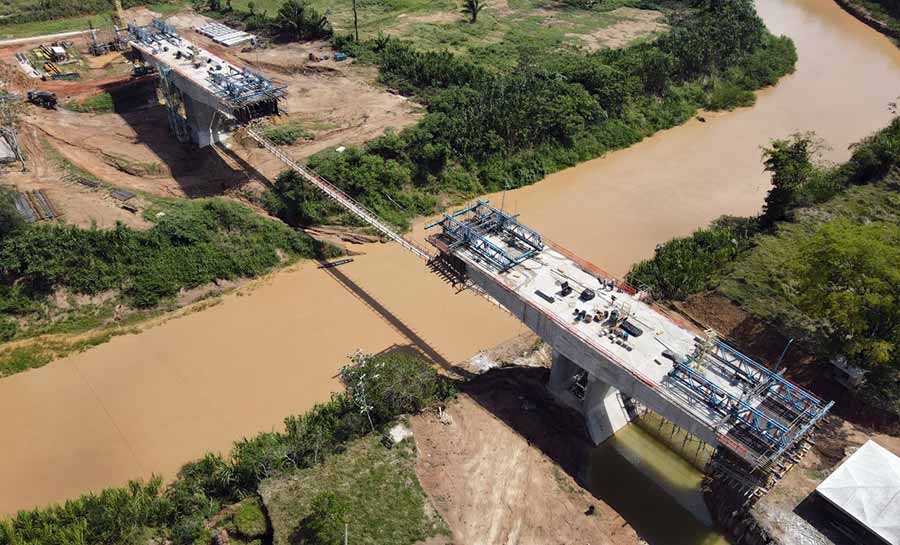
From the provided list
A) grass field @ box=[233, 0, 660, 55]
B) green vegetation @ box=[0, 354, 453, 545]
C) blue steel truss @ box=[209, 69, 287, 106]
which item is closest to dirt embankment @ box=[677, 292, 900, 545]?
green vegetation @ box=[0, 354, 453, 545]

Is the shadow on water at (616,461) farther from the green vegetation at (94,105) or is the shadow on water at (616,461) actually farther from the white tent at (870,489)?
the green vegetation at (94,105)

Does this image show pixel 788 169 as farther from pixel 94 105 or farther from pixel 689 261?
pixel 94 105

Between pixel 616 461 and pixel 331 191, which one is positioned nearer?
pixel 616 461

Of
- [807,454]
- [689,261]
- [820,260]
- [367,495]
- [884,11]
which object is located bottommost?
[807,454]

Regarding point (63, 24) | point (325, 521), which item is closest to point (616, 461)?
point (325, 521)

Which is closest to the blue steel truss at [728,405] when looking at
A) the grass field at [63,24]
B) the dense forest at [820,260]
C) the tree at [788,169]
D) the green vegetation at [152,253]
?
the dense forest at [820,260]

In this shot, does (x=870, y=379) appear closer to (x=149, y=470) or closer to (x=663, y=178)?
(x=663, y=178)

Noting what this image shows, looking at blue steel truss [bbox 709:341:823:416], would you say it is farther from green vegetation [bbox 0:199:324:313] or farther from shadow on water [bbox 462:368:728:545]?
green vegetation [bbox 0:199:324:313]
